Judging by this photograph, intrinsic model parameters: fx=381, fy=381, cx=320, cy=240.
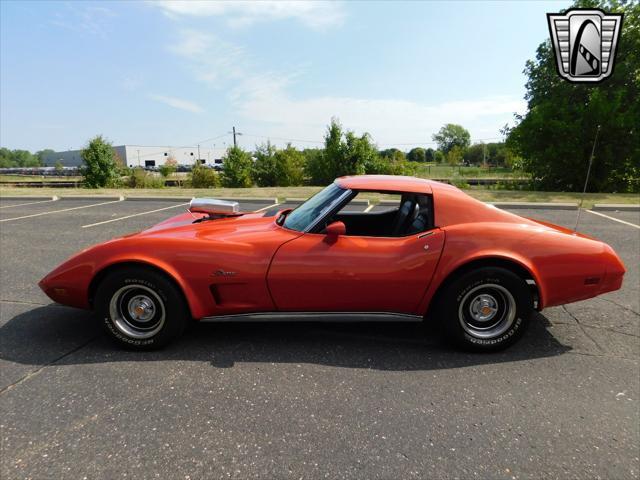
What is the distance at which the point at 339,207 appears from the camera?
297 centimetres

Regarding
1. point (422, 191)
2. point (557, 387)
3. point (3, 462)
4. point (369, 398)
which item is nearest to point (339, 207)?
point (422, 191)

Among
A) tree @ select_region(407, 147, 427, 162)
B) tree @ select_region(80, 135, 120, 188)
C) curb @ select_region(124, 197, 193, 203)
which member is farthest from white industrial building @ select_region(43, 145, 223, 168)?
curb @ select_region(124, 197, 193, 203)

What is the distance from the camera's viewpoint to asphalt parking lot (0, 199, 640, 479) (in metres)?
1.89

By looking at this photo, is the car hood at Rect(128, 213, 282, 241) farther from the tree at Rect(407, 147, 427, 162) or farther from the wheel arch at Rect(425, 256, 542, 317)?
the tree at Rect(407, 147, 427, 162)

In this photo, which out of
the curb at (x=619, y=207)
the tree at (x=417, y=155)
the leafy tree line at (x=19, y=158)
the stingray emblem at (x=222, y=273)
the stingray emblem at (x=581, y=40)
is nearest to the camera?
the stingray emblem at (x=222, y=273)

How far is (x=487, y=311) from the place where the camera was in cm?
293

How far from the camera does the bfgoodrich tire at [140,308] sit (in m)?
2.79

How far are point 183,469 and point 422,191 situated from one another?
2454mm

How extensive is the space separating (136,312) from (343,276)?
62.7 inches

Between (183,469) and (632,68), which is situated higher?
(632,68)

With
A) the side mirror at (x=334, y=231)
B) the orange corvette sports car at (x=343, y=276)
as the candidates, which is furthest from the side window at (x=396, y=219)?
the side mirror at (x=334, y=231)

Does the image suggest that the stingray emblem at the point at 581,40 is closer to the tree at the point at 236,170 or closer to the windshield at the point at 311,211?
the windshield at the point at 311,211

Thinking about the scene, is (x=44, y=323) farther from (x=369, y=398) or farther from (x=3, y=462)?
(x=369, y=398)

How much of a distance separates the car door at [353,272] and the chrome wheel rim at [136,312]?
0.90 meters
